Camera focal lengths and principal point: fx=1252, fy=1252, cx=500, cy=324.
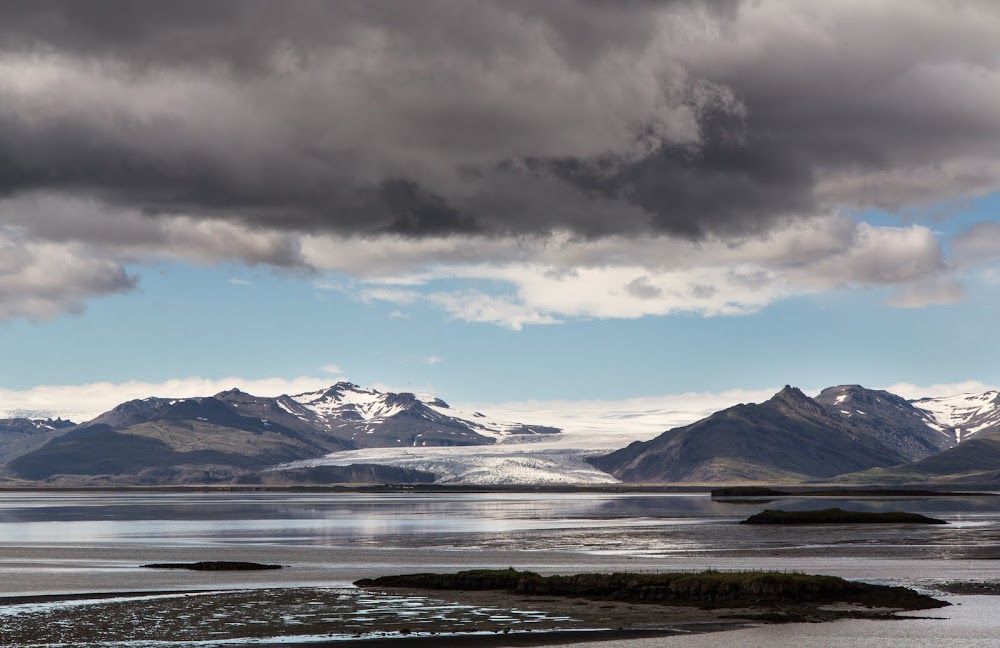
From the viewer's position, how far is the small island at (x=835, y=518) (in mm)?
155750

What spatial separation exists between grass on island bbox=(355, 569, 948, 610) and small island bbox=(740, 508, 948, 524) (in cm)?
8754

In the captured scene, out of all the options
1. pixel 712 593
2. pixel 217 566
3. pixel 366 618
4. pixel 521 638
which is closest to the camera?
pixel 521 638

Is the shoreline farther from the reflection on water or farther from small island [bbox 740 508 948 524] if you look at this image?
small island [bbox 740 508 948 524]

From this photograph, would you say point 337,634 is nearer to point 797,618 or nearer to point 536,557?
point 797,618

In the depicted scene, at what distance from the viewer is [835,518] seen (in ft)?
523

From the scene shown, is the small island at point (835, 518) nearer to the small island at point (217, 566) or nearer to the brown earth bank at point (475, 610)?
the small island at point (217, 566)

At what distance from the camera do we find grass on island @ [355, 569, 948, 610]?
6412 cm

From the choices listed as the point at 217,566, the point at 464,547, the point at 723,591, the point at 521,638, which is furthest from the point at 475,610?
the point at 464,547

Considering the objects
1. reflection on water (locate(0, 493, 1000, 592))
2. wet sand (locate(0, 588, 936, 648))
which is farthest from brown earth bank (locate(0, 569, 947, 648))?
reflection on water (locate(0, 493, 1000, 592))

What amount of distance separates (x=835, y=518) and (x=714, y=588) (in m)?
98.3

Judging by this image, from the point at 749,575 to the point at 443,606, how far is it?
55.3 feet

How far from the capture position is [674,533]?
13200cm

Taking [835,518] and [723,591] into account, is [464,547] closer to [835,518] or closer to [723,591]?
[723,591]

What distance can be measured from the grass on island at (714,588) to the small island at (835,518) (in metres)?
87.5
